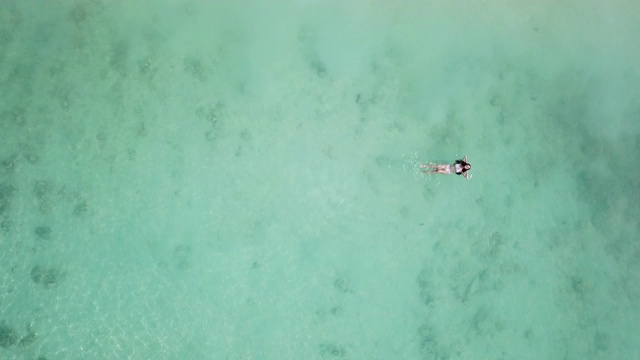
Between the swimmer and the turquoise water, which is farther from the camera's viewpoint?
the swimmer

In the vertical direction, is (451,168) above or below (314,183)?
above

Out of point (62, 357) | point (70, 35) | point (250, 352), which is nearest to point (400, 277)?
point (250, 352)

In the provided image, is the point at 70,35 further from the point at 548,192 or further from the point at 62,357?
the point at 548,192

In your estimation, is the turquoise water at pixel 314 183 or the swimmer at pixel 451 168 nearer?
the turquoise water at pixel 314 183
